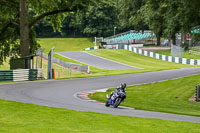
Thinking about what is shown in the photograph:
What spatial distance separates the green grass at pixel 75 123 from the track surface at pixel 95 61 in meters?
40.9

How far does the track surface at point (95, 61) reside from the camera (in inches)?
2340

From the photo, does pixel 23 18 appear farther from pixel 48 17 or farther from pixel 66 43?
pixel 66 43

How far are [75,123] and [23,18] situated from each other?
26991 mm

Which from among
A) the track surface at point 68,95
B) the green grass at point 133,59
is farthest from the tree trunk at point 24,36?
the green grass at point 133,59

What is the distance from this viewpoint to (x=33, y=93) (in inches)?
996

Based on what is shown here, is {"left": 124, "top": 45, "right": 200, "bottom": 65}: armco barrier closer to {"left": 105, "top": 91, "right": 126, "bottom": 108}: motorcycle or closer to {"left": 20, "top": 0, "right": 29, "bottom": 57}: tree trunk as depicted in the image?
{"left": 20, "top": 0, "right": 29, "bottom": 57}: tree trunk

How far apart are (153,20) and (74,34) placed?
189 feet

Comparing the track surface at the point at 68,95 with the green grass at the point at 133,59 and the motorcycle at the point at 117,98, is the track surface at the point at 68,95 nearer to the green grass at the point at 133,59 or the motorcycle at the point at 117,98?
the motorcycle at the point at 117,98

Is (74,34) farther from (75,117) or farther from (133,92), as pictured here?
(75,117)

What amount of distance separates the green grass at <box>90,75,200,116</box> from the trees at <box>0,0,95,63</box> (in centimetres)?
1302

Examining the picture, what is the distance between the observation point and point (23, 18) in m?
39.8

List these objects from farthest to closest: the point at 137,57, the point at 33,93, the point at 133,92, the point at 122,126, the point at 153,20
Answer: the point at 137,57 → the point at 153,20 → the point at 133,92 → the point at 33,93 → the point at 122,126

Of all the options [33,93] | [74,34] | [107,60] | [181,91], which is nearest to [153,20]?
[107,60]

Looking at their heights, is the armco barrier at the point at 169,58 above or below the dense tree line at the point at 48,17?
below
